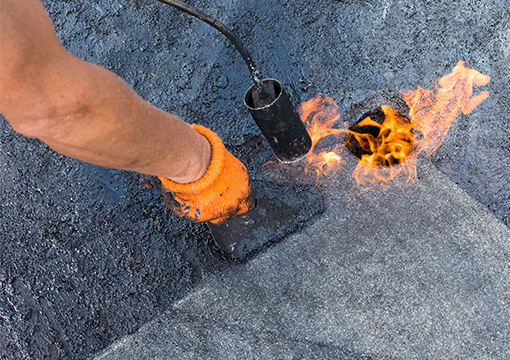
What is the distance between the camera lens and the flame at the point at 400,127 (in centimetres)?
197

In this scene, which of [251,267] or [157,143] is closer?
[157,143]

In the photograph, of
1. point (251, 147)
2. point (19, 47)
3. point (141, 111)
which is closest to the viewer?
point (19, 47)

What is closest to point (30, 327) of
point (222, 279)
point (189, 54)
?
point (222, 279)

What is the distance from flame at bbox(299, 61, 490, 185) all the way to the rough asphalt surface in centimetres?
6

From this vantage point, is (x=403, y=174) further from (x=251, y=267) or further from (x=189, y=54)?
(x=189, y=54)

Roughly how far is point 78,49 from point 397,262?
236cm

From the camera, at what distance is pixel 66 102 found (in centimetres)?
92

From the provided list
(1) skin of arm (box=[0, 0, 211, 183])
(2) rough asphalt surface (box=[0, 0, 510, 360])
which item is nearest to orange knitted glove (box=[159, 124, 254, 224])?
(1) skin of arm (box=[0, 0, 211, 183])

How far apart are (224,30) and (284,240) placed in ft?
3.67

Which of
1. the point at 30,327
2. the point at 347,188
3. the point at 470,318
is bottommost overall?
the point at 30,327

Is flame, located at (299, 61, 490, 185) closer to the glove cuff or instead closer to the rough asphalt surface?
the rough asphalt surface

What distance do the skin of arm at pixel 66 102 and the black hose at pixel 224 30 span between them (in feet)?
1.60

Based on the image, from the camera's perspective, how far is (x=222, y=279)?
190 centimetres

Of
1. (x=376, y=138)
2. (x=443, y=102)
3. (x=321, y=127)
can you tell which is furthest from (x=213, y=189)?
(x=443, y=102)
